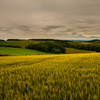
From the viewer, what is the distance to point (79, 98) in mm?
1604

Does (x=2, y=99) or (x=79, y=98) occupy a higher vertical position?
(x=79, y=98)

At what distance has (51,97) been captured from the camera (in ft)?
5.29

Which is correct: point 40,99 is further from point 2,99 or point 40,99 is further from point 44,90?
point 2,99

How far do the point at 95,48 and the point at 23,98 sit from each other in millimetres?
89214

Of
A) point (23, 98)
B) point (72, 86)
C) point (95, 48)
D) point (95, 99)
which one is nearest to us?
point (95, 99)

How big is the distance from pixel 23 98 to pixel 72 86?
4.30 ft

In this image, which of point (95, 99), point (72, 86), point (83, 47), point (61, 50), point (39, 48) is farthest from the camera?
point (83, 47)

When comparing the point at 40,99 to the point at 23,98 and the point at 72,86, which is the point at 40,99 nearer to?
the point at 23,98

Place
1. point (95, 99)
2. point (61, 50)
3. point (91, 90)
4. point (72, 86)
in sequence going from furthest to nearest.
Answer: point (61, 50), point (72, 86), point (91, 90), point (95, 99)

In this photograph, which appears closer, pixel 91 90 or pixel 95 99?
pixel 95 99

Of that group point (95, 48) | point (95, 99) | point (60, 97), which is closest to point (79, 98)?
point (95, 99)

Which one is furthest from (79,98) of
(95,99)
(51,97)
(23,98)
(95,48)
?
(95,48)

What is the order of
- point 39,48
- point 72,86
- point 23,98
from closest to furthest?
point 23,98
point 72,86
point 39,48

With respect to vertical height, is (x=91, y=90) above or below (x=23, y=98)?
above
